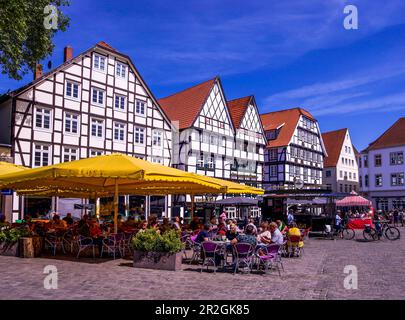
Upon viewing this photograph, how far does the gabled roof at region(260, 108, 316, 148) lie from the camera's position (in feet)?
171

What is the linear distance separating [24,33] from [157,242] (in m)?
11.1

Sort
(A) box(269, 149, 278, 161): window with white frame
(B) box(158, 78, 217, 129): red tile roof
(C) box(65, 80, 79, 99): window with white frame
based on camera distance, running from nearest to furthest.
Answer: (C) box(65, 80, 79, 99): window with white frame < (B) box(158, 78, 217, 129): red tile roof < (A) box(269, 149, 278, 161): window with white frame

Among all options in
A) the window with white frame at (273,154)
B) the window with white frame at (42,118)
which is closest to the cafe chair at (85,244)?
the window with white frame at (42,118)

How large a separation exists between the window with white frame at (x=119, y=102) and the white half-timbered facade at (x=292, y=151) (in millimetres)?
22571

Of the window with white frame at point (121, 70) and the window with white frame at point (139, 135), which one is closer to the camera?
the window with white frame at point (121, 70)

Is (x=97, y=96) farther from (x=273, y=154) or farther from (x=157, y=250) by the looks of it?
(x=273, y=154)

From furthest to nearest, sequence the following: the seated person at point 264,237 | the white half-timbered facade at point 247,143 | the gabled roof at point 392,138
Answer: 1. the gabled roof at point 392,138
2. the white half-timbered facade at point 247,143
3. the seated person at point 264,237

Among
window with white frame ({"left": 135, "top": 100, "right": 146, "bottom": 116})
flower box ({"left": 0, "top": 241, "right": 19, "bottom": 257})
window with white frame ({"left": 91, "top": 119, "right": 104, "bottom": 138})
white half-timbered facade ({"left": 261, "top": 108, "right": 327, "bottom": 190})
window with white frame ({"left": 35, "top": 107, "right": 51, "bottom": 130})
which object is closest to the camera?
flower box ({"left": 0, "top": 241, "right": 19, "bottom": 257})

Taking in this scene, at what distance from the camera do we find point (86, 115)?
96.5 ft

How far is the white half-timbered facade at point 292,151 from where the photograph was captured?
5112 cm

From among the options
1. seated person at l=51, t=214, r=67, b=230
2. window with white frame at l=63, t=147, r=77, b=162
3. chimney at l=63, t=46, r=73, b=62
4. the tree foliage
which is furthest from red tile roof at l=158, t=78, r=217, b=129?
seated person at l=51, t=214, r=67, b=230

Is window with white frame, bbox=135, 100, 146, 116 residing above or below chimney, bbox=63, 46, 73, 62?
→ below

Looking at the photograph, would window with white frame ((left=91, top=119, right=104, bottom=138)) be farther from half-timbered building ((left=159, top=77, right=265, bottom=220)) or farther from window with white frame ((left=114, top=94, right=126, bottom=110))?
half-timbered building ((left=159, top=77, right=265, bottom=220))

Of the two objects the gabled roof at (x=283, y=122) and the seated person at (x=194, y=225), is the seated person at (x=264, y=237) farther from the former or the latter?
the gabled roof at (x=283, y=122)
